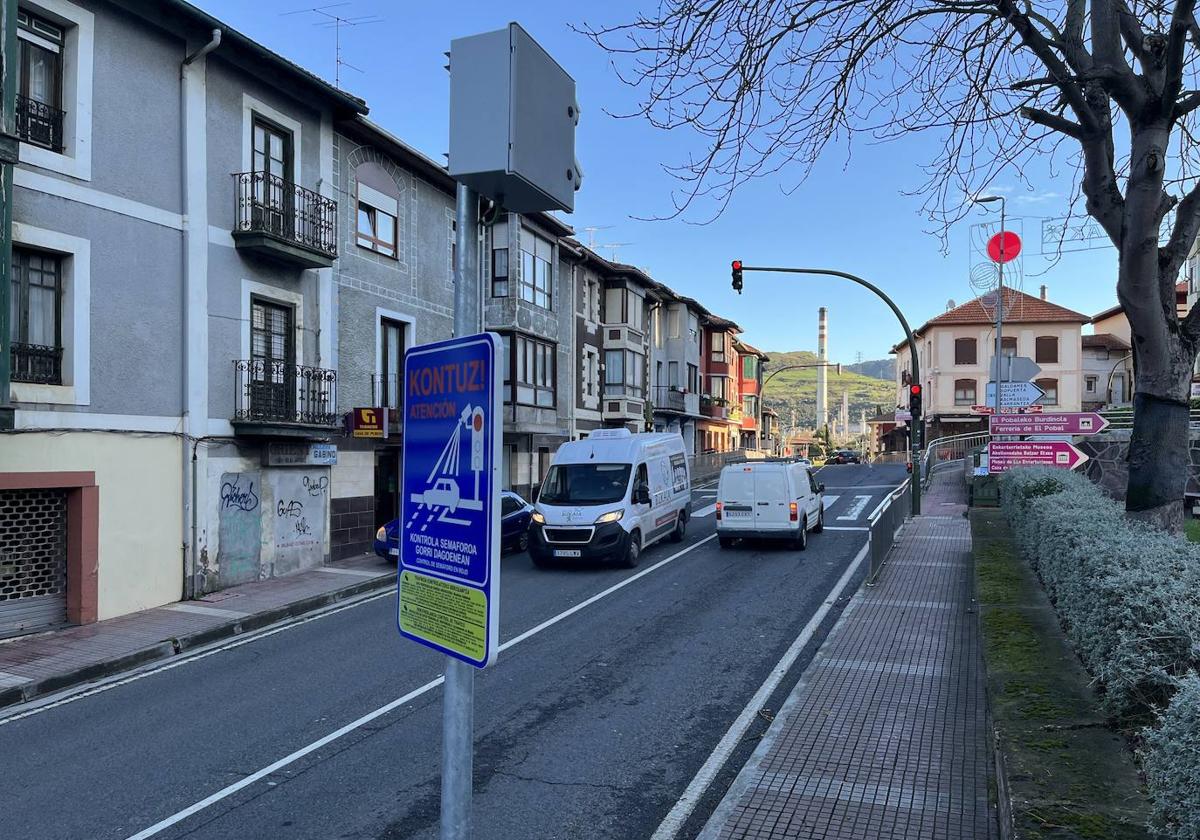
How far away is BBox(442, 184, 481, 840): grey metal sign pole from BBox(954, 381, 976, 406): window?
60162 mm

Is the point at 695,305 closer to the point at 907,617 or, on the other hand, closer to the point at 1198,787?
the point at 907,617

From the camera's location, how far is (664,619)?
11.8m

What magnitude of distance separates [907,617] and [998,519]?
739cm

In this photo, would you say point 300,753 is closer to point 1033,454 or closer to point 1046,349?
point 1033,454

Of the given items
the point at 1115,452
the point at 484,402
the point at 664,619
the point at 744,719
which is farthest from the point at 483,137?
the point at 1115,452

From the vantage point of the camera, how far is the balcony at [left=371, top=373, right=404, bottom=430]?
745 inches

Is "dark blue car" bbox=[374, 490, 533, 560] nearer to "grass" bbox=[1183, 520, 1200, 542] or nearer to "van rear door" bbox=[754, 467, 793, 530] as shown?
"van rear door" bbox=[754, 467, 793, 530]

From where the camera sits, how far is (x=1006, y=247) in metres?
19.7

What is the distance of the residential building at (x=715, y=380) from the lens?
2126 inches

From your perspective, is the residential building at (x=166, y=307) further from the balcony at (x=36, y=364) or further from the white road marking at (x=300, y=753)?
the white road marking at (x=300, y=753)

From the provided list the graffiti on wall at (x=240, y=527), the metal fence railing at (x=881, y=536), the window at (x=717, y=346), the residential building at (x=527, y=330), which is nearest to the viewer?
the metal fence railing at (x=881, y=536)

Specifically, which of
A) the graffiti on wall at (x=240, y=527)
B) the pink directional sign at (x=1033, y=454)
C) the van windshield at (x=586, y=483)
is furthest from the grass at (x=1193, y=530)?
the graffiti on wall at (x=240, y=527)

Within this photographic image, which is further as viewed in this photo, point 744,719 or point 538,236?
point 538,236

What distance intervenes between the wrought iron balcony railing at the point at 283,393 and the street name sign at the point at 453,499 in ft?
44.1
